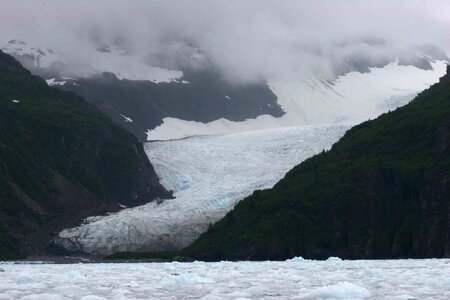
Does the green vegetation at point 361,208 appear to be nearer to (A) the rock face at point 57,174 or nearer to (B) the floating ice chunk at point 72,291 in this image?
(A) the rock face at point 57,174

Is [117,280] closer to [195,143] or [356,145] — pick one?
[356,145]

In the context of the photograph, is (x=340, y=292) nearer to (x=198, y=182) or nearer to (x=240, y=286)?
(x=240, y=286)

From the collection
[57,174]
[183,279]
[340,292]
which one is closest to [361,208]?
[57,174]

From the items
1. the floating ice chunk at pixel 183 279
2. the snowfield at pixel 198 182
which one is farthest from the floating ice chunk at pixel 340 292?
the snowfield at pixel 198 182

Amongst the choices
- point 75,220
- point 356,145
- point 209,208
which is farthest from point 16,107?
point 356,145

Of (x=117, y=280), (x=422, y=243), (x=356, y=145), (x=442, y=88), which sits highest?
(x=442, y=88)
